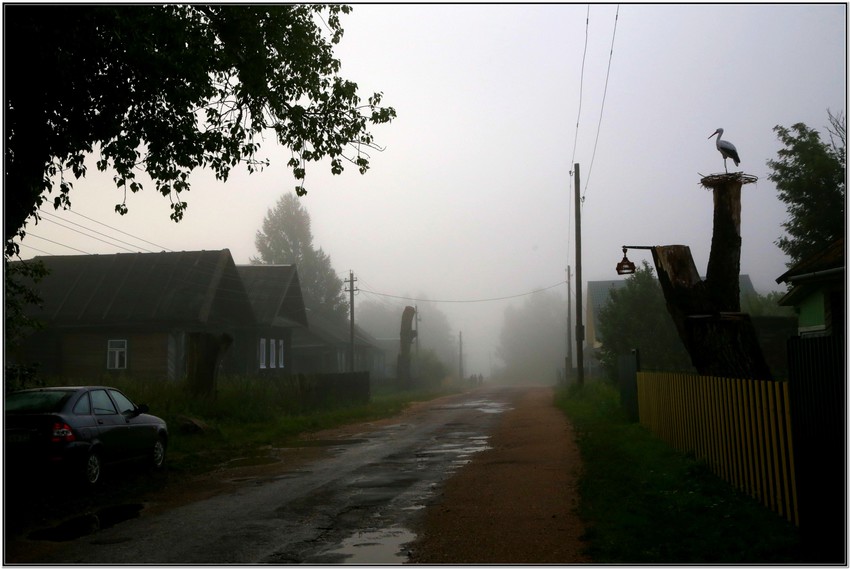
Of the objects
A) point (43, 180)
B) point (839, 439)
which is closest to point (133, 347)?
point (43, 180)

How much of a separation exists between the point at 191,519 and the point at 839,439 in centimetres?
657

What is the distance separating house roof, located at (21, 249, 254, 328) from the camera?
117ft

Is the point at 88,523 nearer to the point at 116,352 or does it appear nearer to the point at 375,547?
the point at 375,547

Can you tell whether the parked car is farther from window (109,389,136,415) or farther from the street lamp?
the street lamp

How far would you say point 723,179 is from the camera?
14.9 meters

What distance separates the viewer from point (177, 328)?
35.8 m

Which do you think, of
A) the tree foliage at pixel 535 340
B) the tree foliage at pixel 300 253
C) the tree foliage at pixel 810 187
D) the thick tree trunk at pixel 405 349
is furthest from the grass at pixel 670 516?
the tree foliage at pixel 535 340

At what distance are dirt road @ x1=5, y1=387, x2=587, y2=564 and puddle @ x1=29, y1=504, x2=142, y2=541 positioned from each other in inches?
2.5

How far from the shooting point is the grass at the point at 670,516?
22.7 feet

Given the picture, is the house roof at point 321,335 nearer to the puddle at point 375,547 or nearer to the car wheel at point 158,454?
the car wheel at point 158,454

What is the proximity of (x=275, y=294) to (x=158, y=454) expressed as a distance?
28.7m

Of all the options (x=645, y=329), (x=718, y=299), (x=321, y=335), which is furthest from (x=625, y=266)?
(x=321, y=335)

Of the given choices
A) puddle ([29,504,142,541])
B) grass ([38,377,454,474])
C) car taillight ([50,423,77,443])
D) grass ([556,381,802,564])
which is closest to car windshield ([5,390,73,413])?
car taillight ([50,423,77,443])

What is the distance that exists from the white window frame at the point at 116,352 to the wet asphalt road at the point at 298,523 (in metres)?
23.1
